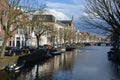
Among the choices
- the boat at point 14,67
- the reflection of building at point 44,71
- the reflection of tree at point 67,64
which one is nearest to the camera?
the reflection of building at point 44,71

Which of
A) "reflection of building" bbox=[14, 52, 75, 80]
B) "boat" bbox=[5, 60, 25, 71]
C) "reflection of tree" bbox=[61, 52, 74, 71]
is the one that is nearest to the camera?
"reflection of building" bbox=[14, 52, 75, 80]

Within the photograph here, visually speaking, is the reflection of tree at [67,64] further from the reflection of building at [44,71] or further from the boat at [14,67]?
the boat at [14,67]

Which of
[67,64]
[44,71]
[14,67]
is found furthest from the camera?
[67,64]

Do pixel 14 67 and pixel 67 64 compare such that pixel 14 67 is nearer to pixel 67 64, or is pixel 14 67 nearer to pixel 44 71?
pixel 44 71

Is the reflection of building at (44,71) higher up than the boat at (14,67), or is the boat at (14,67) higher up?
the boat at (14,67)

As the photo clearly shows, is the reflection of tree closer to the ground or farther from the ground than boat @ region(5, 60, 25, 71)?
closer to the ground

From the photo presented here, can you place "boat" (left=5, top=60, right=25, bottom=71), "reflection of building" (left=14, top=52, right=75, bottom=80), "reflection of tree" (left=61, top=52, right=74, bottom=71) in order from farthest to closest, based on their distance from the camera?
1. "reflection of tree" (left=61, top=52, right=74, bottom=71)
2. "boat" (left=5, top=60, right=25, bottom=71)
3. "reflection of building" (left=14, top=52, right=75, bottom=80)

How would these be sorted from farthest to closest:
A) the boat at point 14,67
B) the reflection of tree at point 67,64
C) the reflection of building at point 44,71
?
1. the reflection of tree at point 67,64
2. the boat at point 14,67
3. the reflection of building at point 44,71

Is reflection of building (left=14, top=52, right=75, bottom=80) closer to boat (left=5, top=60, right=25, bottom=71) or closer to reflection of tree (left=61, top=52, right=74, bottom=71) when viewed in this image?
reflection of tree (left=61, top=52, right=74, bottom=71)

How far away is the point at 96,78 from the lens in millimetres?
44031

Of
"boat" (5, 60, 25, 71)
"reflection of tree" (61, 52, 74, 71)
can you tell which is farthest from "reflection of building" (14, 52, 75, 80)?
"boat" (5, 60, 25, 71)

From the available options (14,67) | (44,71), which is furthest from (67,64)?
(14,67)

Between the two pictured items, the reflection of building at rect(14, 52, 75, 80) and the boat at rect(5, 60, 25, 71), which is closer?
the reflection of building at rect(14, 52, 75, 80)

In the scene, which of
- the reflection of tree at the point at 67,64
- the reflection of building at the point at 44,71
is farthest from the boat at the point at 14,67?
the reflection of tree at the point at 67,64
